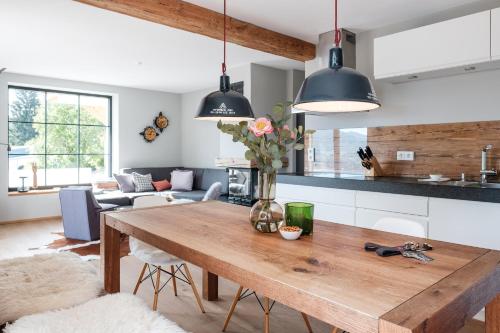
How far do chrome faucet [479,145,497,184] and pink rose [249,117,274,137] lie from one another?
90.9 inches

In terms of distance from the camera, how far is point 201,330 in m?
2.39

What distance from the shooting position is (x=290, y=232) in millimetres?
1629

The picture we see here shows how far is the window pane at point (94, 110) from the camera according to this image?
6.97 meters

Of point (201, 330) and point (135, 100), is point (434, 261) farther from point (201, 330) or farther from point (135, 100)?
point (135, 100)

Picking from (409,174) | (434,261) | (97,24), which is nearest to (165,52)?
(97,24)

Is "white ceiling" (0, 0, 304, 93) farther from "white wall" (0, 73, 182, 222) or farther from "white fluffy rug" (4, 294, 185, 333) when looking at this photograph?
"white fluffy rug" (4, 294, 185, 333)

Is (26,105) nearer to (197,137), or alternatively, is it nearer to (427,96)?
(197,137)

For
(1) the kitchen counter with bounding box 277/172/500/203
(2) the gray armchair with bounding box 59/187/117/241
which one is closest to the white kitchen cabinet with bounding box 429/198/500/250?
(1) the kitchen counter with bounding box 277/172/500/203

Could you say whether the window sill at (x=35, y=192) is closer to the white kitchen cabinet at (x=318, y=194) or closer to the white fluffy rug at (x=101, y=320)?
the white kitchen cabinet at (x=318, y=194)

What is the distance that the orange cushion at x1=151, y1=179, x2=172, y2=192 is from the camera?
686cm

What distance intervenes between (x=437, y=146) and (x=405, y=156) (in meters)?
0.32

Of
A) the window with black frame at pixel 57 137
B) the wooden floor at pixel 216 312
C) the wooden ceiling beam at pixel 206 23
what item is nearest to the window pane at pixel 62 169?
the window with black frame at pixel 57 137

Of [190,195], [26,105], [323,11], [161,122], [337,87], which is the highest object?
[323,11]

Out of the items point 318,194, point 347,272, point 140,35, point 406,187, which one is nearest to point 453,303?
point 347,272
